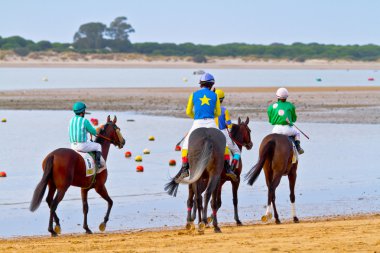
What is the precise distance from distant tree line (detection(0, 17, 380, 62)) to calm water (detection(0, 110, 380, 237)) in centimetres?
11546

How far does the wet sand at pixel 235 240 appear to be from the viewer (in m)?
12.7

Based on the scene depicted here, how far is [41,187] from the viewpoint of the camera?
15484mm

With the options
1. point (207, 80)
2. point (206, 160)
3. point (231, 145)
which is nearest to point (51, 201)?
point (206, 160)

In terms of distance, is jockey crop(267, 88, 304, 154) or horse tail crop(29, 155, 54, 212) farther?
jockey crop(267, 88, 304, 154)

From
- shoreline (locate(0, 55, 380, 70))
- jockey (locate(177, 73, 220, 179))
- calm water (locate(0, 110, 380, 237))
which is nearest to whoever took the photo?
jockey (locate(177, 73, 220, 179))

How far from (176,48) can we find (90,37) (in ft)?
49.6

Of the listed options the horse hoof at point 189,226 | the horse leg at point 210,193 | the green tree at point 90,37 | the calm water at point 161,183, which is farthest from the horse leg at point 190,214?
the green tree at point 90,37

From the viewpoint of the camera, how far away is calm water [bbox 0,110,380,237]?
17891 millimetres

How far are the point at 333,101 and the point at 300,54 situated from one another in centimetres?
11424

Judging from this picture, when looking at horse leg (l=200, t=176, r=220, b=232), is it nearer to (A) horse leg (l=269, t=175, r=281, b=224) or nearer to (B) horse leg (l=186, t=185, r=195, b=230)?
(B) horse leg (l=186, t=185, r=195, b=230)

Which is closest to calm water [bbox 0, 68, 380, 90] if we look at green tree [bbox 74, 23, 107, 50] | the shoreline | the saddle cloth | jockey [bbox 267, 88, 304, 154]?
the shoreline

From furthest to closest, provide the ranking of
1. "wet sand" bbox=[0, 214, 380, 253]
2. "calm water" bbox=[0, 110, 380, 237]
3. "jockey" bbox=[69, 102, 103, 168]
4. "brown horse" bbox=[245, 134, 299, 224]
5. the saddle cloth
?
"calm water" bbox=[0, 110, 380, 237]
"brown horse" bbox=[245, 134, 299, 224]
"jockey" bbox=[69, 102, 103, 168]
the saddle cloth
"wet sand" bbox=[0, 214, 380, 253]

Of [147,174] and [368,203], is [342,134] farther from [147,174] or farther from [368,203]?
[368,203]

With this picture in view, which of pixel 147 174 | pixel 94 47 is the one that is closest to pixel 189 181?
pixel 147 174
